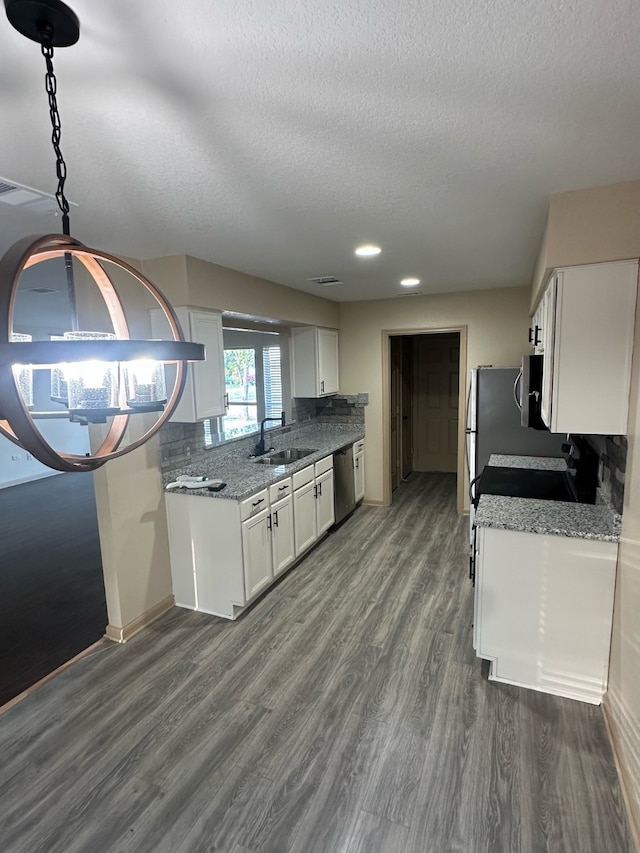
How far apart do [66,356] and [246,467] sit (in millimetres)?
2908

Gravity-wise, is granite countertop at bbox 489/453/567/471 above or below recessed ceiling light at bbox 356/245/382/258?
below

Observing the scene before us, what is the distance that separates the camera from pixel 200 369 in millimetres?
3082

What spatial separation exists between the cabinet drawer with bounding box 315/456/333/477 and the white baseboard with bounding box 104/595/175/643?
1.61m

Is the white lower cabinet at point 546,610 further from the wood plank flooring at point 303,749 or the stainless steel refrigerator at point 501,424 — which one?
the stainless steel refrigerator at point 501,424

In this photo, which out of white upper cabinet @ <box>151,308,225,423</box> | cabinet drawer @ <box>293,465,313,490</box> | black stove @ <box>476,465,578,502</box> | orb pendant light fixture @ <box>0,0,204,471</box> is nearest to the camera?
orb pendant light fixture @ <box>0,0,204,471</box>

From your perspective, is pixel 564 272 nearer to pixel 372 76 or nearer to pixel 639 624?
pixel 372 76

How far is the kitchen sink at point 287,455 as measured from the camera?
4.21 meters

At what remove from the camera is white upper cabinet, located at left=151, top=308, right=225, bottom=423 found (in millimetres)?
2990

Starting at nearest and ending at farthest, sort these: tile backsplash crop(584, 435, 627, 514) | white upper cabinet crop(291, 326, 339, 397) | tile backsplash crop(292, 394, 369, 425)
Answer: tile backsplash crop(584, 435, 627, 514), white upper cabinet crop(291, 326, 339, 397), tile backsplash crop(292, 394, 369, 425)

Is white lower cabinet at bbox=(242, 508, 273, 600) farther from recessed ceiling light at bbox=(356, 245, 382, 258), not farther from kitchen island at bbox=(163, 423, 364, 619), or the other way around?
recessed ceiling light at bbox=(356, 245, 382, 258)

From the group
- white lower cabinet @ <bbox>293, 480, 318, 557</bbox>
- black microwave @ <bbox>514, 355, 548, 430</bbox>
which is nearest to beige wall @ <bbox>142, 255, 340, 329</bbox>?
white lower cabinet @ <bbox>293, 480, 318, 557</bbox>

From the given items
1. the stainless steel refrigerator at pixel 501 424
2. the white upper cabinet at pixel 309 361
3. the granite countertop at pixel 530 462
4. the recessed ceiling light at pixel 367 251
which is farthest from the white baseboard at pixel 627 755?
the white upper cabinet at pixel 309 361

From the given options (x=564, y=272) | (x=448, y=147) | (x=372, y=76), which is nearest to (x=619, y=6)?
(x=372, y=76)

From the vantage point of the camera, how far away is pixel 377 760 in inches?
78.9
